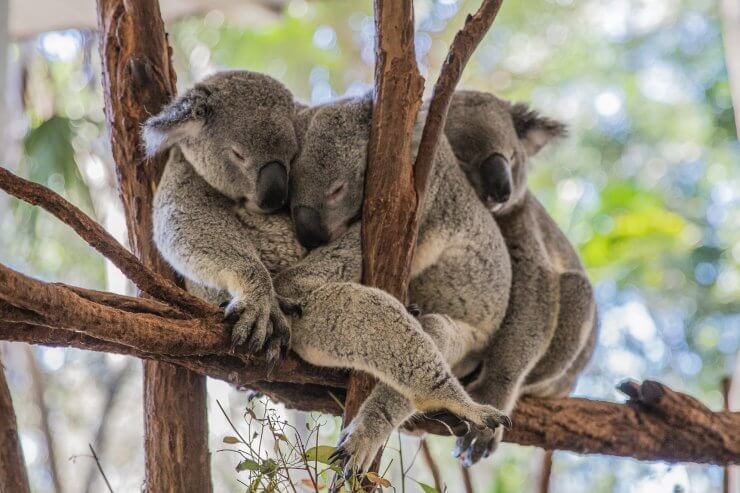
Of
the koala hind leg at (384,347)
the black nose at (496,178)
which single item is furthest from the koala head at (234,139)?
the black nose at (496,178)

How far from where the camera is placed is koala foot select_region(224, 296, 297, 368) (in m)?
2.40

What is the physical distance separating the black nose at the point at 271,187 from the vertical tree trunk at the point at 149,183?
547 mm

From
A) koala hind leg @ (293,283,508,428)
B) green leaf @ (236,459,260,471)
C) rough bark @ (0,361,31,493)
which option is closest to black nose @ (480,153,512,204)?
koala hind leg @ (293,283,508,428)

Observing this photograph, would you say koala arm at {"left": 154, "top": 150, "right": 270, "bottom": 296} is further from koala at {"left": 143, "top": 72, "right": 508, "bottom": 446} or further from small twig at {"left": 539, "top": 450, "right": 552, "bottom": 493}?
small twig at {"left": 539, "top": 450, "right": 552, "bottom": 493}

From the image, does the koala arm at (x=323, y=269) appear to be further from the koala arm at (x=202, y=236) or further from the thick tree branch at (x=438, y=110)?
the thick tree branch at (x=438, y=110)

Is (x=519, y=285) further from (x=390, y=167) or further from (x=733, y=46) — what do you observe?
(x=733, y=46)

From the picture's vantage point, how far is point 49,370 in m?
8.19

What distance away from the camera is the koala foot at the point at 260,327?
240cm

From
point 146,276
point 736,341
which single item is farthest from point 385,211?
point 736,341

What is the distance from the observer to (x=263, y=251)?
9.75 ft

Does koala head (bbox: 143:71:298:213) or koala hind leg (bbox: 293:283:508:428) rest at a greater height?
koala head (bbox: 143:71:298:213)

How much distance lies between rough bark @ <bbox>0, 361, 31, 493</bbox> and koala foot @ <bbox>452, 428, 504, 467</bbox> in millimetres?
1719

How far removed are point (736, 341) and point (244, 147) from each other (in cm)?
661

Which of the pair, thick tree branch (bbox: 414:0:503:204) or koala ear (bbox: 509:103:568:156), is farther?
koala ear (bbox: 509:103:568:156)
